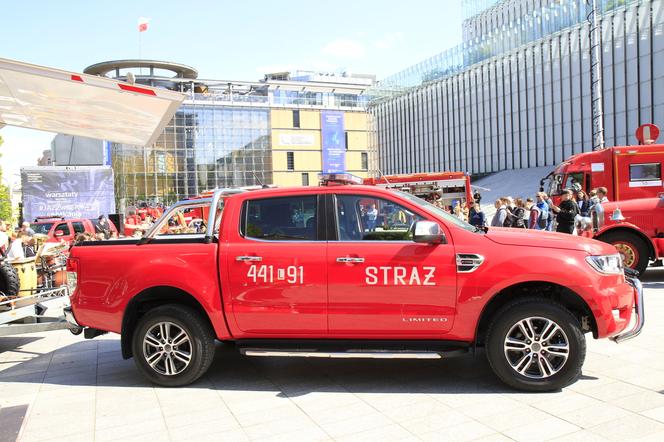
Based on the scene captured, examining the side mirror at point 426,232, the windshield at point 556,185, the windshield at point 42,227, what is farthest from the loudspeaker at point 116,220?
the side mirror at point 426,232

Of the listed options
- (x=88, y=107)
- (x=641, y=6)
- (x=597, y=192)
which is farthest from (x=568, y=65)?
(x=88, y=107)

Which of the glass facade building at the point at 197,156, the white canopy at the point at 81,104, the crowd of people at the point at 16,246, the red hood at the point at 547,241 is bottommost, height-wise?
the crowd of people at the point at 16,246

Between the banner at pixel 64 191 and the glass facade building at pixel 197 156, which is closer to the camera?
the banner at pixel 64 191

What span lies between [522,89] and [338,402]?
56.8 m

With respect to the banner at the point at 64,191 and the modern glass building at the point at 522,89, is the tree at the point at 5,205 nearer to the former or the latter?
the banner at the point at 64,191

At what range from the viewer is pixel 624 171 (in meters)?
14.6

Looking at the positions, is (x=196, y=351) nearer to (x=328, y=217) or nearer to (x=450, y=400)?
(x=328, y=217)

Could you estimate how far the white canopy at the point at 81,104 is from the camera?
620cm

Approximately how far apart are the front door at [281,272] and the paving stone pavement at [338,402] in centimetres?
64

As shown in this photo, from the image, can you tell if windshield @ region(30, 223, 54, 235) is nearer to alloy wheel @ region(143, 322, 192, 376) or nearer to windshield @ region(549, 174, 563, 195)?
alloy wheel @ region(143, 322, 192, 376)

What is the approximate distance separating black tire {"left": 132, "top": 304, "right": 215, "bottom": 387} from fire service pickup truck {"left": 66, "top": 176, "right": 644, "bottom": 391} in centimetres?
1

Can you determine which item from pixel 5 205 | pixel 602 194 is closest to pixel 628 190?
pixel 602 194

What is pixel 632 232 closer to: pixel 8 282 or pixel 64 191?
pixel 8 282

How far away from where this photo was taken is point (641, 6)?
42.7m
